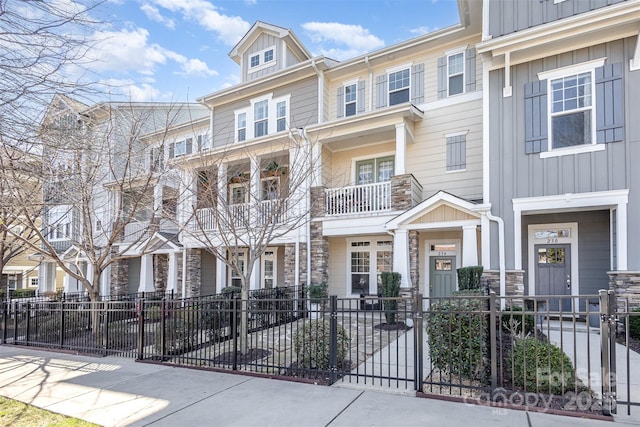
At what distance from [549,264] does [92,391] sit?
1089 cm

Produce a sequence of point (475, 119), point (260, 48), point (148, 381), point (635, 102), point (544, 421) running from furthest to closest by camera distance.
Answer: point (260, 48) < point (475, 119) < point (635, 102) < point (148, 381) < point (544, 421)

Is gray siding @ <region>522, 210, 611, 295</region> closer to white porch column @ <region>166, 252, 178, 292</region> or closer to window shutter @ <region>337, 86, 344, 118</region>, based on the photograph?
window shutter @ <region>337, 86, 344, 118</region>

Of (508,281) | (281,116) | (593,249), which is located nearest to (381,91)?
(281,116)

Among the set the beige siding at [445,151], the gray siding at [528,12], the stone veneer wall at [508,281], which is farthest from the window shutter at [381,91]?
the stone veneer wall at [508,281]

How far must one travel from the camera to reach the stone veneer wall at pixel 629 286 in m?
8.17

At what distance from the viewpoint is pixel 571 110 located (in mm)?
9242

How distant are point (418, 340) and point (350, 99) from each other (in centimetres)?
1069

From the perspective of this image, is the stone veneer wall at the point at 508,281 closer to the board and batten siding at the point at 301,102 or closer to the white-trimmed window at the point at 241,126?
the board and batten siding at the point at 301,102

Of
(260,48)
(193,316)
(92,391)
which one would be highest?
(260,48)

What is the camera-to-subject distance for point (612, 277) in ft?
28.3

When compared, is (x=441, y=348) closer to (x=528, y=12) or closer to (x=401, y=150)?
(x=401, y=150)

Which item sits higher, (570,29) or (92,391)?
(570,29)

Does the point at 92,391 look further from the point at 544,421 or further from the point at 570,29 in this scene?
the point at 570,29

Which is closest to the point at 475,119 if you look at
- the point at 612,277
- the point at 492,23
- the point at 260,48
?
the point at 492,23
